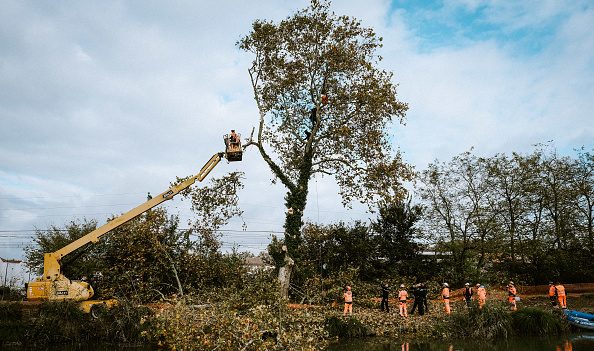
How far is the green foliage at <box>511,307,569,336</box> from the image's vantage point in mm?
18922

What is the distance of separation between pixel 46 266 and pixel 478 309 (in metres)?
17.3

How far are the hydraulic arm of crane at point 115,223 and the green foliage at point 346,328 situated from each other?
8.22 metres

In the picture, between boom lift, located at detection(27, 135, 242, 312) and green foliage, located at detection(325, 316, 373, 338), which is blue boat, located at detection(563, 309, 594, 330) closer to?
green foliage, located at detection(325, 316, 373, 338)

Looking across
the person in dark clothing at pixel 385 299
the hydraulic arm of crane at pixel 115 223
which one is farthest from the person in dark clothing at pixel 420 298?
the hydraulic arm of crane at pixel 115 223

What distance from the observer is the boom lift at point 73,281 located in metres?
18.2

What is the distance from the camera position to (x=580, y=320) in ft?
64.1

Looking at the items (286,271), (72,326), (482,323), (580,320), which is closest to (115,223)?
(72,326)

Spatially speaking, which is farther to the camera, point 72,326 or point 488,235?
point 488,235

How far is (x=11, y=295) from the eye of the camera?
942 inches

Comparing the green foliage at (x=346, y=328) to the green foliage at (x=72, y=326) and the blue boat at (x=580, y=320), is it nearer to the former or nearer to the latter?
the green foliage at (x=72, y=326)

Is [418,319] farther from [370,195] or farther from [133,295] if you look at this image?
[133,295]

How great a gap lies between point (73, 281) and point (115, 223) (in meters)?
2.87

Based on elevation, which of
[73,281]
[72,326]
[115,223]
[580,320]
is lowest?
[580,320]

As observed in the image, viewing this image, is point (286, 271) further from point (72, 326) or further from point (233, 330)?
point (233, 330)
